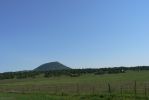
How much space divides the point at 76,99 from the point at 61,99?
2043mm

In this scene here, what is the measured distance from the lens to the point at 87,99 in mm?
47438

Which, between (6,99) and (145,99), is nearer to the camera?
(145,99)

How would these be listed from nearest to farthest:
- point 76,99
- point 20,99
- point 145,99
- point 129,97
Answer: point 145,99, point 129,97, point 76,99, point 20,99

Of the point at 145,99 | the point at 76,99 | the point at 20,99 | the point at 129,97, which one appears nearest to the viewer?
the point at 145,99

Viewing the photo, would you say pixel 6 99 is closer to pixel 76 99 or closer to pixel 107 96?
pixel 76 99

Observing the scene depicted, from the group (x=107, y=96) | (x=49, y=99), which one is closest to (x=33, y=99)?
(x=49, y=99)

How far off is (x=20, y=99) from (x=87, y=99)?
32.1 feet

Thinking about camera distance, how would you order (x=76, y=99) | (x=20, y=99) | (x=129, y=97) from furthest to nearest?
1. (x=20, y=99)
2. (x=76, y=99)
3. (x=129, y=97)

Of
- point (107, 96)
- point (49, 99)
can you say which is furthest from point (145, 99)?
point (49, 99)

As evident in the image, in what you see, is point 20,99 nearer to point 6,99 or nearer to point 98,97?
point 6,99

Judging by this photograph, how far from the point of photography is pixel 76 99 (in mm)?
47656

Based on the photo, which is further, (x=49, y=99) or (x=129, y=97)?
(x=49, y=99)

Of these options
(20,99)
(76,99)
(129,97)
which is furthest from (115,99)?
(20,99)

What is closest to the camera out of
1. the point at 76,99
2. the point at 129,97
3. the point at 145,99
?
the point at 145,99
